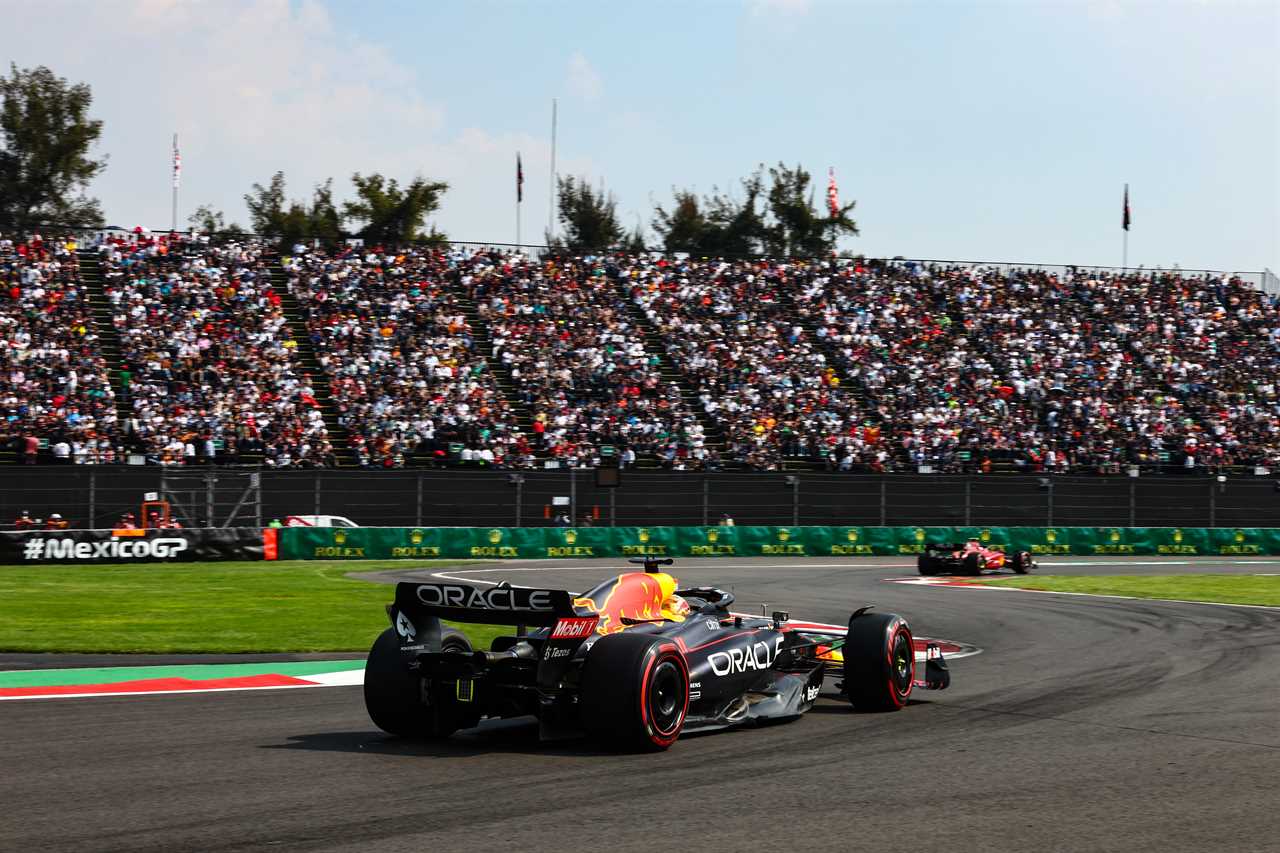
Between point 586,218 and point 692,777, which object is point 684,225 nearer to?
point 586,218

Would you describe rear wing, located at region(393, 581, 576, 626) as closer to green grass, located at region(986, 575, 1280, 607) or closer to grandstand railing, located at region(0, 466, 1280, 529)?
green grass, located at region(986, 575, 1280, 607)

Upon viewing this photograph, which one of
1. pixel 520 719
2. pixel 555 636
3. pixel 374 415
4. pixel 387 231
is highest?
pixel 387 231

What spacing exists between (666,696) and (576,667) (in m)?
0.64

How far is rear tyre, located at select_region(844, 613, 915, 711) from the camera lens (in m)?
11.2

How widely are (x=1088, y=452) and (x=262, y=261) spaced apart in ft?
87.5

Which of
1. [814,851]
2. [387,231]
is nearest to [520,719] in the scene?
[814,851]

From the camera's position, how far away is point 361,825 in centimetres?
693

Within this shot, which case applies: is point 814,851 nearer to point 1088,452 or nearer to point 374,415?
point 374,415

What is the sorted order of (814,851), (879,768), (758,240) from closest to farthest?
(814,851) → (879,768) → (758,240)

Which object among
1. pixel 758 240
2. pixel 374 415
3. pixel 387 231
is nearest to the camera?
pixel 374 415

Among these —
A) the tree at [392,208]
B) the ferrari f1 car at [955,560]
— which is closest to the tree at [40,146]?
the tree at [392,208]

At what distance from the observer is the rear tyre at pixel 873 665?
11.2 m

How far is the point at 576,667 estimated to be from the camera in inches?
370

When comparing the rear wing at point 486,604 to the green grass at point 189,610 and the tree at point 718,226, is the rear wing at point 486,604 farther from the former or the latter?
the tree at point 718,226
